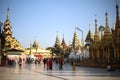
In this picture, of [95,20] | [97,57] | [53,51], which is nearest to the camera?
[97,57]

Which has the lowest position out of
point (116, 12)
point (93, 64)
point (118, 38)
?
point (93, 64)

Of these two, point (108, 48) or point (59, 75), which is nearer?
point (59, 75)

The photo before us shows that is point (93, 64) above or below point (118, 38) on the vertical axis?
below

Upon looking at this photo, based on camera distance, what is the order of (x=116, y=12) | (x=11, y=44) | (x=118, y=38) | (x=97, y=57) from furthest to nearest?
(x=11, y=44), (x=97, y=57), (x=116, y=12), (x=118, y=38)

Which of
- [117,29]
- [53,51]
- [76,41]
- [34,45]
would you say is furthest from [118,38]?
[34,45]

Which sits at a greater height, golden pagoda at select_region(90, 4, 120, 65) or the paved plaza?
golden pagoda at select_region(90, 4, 120, 65)

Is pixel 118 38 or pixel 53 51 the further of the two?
pixel 53 51

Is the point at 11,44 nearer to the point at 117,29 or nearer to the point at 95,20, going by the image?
the point at 95,20

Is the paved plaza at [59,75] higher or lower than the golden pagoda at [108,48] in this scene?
lower

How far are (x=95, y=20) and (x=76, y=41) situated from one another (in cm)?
5313

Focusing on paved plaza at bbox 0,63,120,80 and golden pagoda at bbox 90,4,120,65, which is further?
golden pagoda at bbox 90,4,120,65

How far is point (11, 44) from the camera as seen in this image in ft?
277

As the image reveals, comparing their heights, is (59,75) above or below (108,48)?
below

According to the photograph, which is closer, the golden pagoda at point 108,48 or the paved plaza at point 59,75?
the paved plaza at point 59,75
